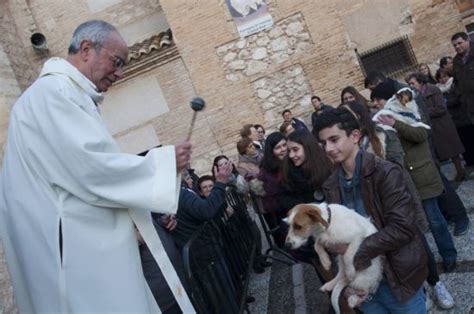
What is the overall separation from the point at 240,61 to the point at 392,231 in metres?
9.83

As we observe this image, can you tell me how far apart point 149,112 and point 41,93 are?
10208mm

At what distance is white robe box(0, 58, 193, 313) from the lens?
6.63ft

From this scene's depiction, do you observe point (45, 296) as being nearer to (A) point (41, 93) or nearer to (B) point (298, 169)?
(A) point (41, 93)

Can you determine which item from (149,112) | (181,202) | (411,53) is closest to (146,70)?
(149,112)

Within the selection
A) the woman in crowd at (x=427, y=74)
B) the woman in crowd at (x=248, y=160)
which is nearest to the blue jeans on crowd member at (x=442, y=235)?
the woman in crowd at (x=248, y=160)

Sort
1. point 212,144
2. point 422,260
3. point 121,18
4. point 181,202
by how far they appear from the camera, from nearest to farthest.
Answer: point 422,260
point 181,202
point 212,144
point 121,18

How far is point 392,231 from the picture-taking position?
2324 mm

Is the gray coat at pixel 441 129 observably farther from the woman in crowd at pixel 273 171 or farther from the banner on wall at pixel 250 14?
the banner on wall at pixel 250 14

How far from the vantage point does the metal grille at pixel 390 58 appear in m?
12.1

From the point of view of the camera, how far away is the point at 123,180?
2045 millimetres

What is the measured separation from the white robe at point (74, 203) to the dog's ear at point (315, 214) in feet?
2.52

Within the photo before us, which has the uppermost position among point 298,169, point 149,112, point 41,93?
point 149,112

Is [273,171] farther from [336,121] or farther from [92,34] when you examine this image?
[92,34]

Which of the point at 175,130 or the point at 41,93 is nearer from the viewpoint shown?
the point at 41,93
